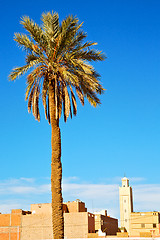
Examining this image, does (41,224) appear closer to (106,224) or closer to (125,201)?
(106,224)

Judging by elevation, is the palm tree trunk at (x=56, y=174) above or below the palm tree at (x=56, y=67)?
below

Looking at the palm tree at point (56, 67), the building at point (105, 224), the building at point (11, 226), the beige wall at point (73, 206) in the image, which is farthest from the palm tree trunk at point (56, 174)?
the beige wall at point (73, 206)

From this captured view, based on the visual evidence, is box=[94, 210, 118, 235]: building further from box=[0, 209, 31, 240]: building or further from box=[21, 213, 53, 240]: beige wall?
box=[0, 209, 31, 240]: building

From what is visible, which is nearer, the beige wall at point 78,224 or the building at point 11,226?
the beige wall at point 78,224

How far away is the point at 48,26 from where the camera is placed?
2534cm

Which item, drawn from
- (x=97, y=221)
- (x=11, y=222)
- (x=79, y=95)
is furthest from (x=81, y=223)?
(x=79, y=95)

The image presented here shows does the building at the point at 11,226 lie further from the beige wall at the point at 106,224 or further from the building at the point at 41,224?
the beige wall at the point at 106,224

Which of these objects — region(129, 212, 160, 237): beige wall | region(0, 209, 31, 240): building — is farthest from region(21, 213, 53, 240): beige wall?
region(129, 212, 160, 237): beige wall

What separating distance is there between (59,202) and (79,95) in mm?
7574

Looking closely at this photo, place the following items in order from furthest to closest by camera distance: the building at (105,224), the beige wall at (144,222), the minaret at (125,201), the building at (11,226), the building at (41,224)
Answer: the minaret at (125,201) → the beige wall at (144,222) → the building at (105,224) → the building at (11,226) → the building at (41,224)

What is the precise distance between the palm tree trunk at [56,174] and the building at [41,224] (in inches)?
1916

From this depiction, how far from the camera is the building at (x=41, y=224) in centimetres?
7038

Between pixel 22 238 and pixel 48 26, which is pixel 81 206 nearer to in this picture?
pixel 22 238

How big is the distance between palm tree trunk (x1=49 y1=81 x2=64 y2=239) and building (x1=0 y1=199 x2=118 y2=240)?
4866 centimetres
